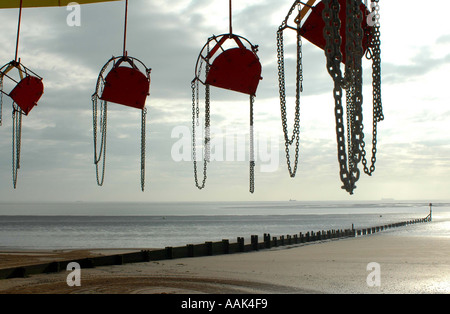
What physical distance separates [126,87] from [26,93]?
422 cm

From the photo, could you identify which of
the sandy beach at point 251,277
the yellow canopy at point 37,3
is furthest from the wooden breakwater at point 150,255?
the yellow canopy at point 37,3

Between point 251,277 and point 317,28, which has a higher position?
point 317,28

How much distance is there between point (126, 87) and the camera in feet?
37.7

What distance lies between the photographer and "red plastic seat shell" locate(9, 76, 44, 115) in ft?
45.8

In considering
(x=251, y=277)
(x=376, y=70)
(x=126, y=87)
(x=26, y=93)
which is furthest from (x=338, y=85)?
(x=251, y=277)

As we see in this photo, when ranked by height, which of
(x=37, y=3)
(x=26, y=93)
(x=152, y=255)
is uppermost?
(x=37, y=3)

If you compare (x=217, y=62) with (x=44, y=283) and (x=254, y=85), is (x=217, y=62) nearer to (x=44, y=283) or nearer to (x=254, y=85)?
(x=254, y=85)

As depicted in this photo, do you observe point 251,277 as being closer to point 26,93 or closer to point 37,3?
point 26,93

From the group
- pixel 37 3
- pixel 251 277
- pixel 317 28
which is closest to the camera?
pixel 317 28

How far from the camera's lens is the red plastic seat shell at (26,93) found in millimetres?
13953

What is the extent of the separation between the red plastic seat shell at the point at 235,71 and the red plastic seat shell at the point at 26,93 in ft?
22.9

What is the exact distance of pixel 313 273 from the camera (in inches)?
766

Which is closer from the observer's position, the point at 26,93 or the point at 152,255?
the point at 26,93
